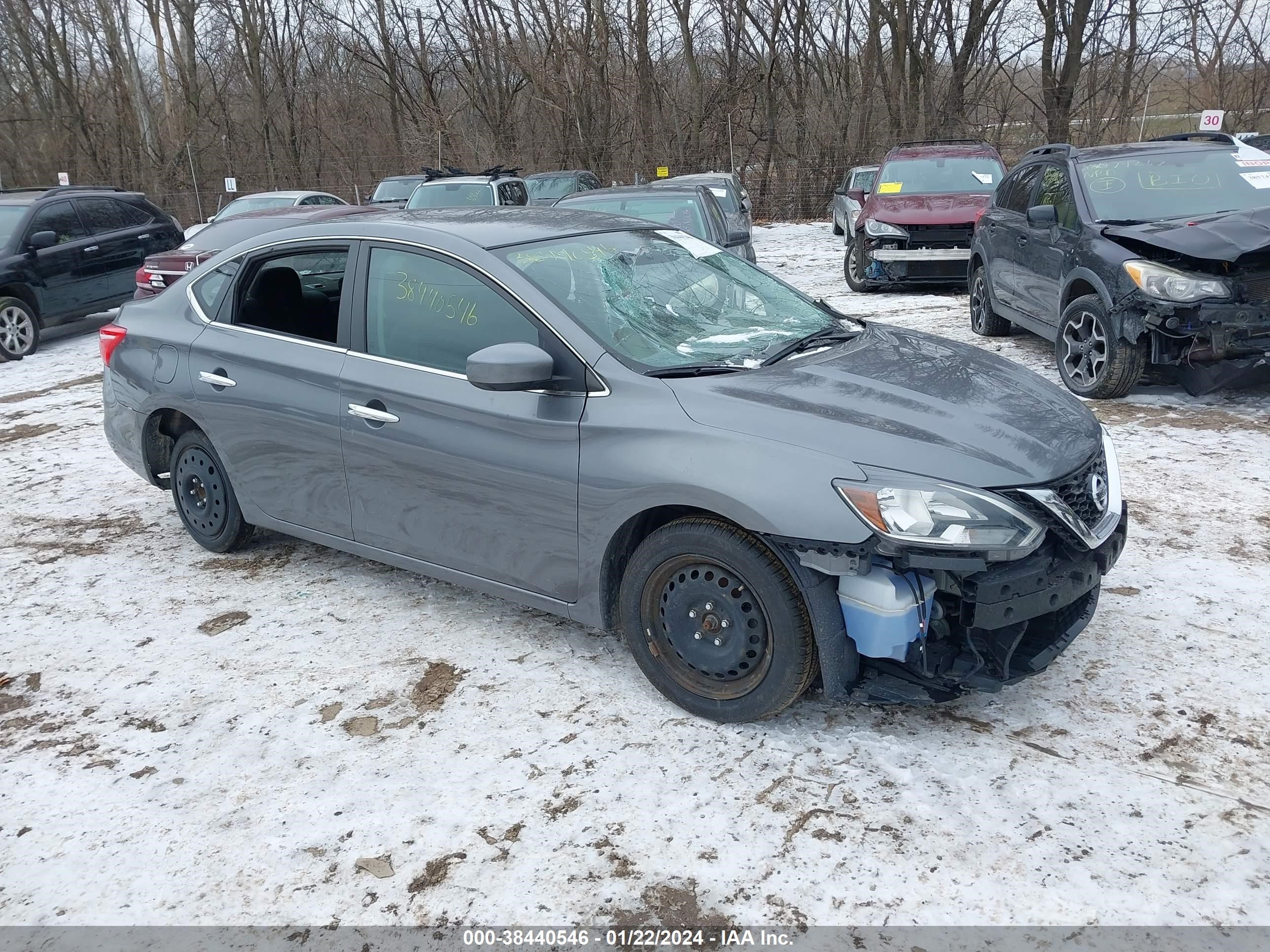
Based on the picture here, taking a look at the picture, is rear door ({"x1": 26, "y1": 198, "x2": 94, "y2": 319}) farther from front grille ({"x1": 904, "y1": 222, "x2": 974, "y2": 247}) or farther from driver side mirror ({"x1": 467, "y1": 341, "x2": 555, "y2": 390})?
driver side mirror ({"x1": 467, "y1": 341, "x2": 555, "y2": 390})

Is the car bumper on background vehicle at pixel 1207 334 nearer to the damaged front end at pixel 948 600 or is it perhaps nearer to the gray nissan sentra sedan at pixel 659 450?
the gray nissan sentra sedan at pixel 659 450

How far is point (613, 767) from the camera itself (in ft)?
10.5

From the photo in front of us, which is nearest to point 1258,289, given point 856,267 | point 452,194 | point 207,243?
point 856,267

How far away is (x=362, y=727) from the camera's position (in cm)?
353

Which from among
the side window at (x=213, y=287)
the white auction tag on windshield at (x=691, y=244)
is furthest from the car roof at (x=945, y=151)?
the side window at (x=213, y=287)

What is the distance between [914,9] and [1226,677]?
2705 centimetres

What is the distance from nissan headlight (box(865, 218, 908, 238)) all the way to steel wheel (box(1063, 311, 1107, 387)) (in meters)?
4.70

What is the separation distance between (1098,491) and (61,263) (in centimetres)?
1193

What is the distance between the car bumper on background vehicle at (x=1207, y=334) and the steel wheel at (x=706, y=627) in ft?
15.0

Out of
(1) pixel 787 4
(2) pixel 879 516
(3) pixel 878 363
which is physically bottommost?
(2) pixel 879 516

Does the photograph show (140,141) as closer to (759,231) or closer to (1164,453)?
(759,231)

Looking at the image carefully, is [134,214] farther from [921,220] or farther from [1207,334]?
[1207,334]

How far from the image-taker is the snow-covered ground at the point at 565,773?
2.66 m

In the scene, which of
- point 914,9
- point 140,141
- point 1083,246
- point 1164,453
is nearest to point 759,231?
point 914,9
